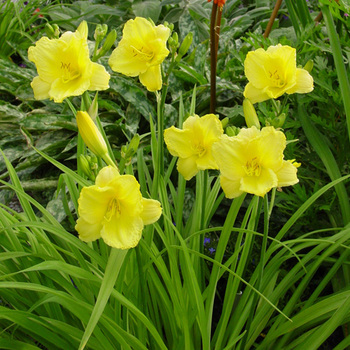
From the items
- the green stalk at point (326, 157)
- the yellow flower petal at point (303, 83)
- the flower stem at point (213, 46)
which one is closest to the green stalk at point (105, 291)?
the yellow flower petal at point (303, 83)

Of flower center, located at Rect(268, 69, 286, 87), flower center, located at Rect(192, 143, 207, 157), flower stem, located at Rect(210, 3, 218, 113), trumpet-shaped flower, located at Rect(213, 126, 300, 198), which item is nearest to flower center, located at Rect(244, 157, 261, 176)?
trumpet-shaped flower, located at Rect(213, 126, 300, 198)

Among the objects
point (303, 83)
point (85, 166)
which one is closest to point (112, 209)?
point (85, 166)

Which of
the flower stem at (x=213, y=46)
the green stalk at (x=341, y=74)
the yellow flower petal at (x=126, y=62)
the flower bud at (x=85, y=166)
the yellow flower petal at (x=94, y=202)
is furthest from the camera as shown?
the flower stem at (x=213, y=46)

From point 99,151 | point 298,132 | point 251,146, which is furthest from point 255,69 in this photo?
point 298,132

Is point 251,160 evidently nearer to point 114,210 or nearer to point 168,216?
point 114,210

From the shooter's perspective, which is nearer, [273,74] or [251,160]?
[251,160]

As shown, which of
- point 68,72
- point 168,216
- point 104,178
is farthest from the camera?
point 168,216

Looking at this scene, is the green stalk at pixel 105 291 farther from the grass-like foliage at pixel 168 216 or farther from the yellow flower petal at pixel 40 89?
the yellow flower petal at pixel 40 89
